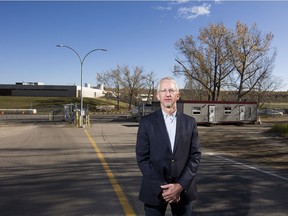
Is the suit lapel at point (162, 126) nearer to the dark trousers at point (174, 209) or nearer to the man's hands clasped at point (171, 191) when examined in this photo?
the man's hands clasped at point (171, 191)

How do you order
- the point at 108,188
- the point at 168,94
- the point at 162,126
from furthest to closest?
the point at 108,188 → the point at 168,94 → the point at 162,126

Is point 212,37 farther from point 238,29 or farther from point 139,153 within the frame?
point 139,153

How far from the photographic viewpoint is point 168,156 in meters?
3.48

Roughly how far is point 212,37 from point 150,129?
4890 cm

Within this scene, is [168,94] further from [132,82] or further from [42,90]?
[42,90]

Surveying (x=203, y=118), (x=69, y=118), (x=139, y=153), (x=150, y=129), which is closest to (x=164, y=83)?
(x=150, y=129)

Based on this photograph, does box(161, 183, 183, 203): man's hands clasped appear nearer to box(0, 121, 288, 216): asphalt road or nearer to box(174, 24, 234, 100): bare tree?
box(0, 121, 288, 216): asphalt road

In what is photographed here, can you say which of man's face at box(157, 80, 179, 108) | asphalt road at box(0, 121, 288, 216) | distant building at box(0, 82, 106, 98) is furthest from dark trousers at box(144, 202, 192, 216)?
distant building at box(0, 82, 106, 98)

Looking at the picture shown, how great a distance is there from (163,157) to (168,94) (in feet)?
2.01

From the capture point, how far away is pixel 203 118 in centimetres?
3916

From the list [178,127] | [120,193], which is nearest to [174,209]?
[178,127]

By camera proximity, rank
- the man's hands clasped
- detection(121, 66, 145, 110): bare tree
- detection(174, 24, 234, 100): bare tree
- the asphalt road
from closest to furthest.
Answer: the man's hands clasped
the asphalt road
detection(174, 24, 234, 100): bare tree
detection(121, 66, 145, 110): bare tree

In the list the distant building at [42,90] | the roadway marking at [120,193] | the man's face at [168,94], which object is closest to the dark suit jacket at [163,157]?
the man's face at [168,94]

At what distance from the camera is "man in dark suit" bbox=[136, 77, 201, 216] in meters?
3.48
